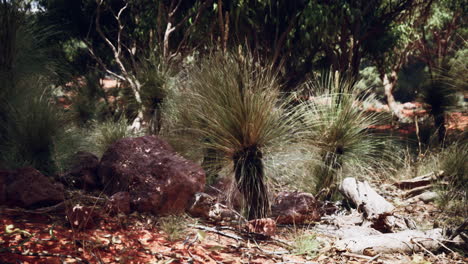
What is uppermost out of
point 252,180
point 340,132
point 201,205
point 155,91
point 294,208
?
point 155,91

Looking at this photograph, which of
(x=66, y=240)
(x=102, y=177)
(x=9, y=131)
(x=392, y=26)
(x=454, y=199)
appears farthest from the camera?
(x=392, y=26)

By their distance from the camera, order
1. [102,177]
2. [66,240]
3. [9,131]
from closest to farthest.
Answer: [66,240] < [102,177] < [9,131]

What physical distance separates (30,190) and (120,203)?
60 cm

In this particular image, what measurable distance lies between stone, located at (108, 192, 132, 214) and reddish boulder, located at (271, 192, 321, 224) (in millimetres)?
Answer: 1279

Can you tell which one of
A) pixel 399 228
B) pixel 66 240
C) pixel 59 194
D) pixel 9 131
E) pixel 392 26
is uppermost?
pixel 392 26

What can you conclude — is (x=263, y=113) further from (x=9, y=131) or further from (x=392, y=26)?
(x=392, y=26)

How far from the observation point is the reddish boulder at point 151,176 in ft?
10.6

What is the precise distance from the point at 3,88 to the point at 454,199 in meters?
4.75

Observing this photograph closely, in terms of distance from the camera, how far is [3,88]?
394cm

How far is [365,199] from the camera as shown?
13.5ft

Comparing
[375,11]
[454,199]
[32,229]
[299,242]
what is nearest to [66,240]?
[32,229]

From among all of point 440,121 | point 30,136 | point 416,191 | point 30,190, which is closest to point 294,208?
point 30,190

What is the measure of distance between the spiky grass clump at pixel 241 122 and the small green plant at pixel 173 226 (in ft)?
1.69

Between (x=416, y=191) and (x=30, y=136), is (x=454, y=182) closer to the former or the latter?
(x=416, y=191)
